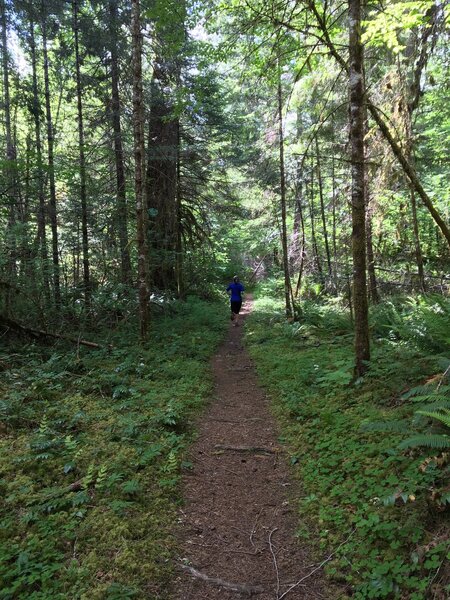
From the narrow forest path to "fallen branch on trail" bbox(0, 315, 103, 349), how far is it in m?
4.34

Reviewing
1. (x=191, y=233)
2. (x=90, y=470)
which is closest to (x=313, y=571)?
(x=90, y=470)

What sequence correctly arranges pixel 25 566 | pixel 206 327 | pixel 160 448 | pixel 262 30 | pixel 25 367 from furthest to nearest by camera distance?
pixel 206 327, pixel 25 367, pixel 262 30, pixel 160 448, pixel 25 566

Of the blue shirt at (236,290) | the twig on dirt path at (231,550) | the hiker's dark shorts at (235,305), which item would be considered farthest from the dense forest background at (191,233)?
the blue shirt at (236,290)

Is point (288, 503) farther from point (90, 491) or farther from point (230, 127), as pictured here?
point (230, 127)

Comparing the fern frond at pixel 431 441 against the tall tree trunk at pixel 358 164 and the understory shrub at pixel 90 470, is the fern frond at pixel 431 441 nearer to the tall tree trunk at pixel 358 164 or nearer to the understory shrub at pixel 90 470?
the understory shrub at pixel 90 470

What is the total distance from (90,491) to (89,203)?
37.4ft

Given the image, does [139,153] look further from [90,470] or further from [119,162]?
[90,470]

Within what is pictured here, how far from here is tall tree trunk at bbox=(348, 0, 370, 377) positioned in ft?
18.9

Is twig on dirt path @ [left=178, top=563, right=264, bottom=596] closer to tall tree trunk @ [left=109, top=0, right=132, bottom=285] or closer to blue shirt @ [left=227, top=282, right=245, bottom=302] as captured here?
tall tree trunk @ [left=109, top=0, right=132, bottom=285]

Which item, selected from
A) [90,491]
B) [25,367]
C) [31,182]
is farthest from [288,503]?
[31,182]

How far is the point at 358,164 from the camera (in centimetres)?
599

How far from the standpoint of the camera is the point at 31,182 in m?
14.0

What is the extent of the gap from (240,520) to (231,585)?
849mm

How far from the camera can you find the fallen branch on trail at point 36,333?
30.5 feet
